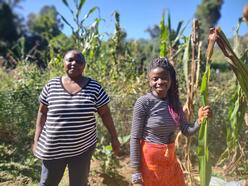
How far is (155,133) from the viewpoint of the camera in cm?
246

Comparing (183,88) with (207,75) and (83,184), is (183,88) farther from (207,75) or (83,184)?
(207,75)

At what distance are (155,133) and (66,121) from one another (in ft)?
2.13

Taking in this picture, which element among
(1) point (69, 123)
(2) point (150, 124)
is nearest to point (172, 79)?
(2) point (150, 124)

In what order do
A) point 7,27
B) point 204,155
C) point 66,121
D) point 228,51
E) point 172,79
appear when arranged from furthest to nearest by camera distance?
point 7,27 < point 66,121 < point 172,79 < point 204,155 < point 228,51

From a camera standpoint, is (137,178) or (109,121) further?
(109,121)

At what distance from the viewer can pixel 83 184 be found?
298cm

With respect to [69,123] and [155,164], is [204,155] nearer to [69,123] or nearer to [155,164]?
[155,164]

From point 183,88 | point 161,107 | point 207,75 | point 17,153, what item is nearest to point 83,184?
point 161,107

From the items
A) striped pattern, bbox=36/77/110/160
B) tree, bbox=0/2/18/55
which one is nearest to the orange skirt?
striped pattern, bbox=36/77/110/160

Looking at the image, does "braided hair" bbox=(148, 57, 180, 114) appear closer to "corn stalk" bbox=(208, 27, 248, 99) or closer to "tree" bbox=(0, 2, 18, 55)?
"corn stalk" bbox=(208, 27, 248, 99)

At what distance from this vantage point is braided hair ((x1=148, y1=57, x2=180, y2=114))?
2.46 metres

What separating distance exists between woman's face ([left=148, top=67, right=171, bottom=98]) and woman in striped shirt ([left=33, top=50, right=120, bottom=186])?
55cm

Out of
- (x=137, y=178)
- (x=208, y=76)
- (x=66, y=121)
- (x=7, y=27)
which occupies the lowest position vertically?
(x=137, y=178)

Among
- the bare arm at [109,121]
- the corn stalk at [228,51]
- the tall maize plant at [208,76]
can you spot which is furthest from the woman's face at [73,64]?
the corn stalk at [228,51]
